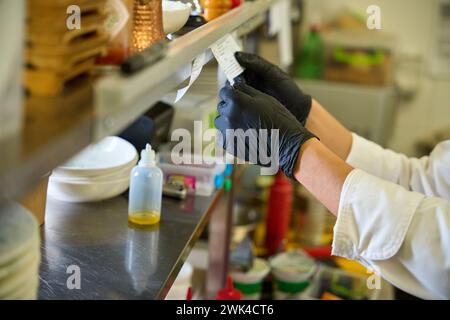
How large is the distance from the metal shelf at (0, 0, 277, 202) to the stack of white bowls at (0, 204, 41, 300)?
0.21m

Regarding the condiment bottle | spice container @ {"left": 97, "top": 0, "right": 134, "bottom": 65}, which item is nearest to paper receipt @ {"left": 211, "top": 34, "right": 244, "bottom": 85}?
spice container @ {"left": 97, "top": 0, "right": 134, "bottom": 65}

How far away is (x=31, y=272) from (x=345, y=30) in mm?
3196

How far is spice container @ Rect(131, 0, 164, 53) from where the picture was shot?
117cm

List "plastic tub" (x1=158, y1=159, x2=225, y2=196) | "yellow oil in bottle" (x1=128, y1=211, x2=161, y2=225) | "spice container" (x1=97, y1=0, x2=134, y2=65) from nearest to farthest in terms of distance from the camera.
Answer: "spice container" (x1=97, y1=0, x2=134, y2=65)
"yellow oil in bottle" (x1=128, y1=211, x2=161, y2=225)
"plastic tub" (x1=158, y1=159, x2=225, y2=196)

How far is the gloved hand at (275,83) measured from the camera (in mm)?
1623

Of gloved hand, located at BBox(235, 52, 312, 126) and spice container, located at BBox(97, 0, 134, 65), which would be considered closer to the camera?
spice container, located at BBox(97, 0, 134, 65)

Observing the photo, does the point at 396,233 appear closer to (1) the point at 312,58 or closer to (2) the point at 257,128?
(2) the point at 257,128

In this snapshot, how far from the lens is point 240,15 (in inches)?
58.9

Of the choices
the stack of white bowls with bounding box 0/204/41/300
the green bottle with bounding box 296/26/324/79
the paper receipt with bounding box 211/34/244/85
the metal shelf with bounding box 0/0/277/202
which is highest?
the metal shelf with bounding box 0/0/277/202

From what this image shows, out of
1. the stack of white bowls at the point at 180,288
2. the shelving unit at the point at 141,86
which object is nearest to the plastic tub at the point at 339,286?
the stack of white bowls at the point at 180,288

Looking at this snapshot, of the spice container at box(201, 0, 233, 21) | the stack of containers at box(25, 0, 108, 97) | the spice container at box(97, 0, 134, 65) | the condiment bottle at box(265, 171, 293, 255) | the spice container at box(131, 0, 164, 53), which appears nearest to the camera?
the stack of containers at box(25, 0, 108, 97)

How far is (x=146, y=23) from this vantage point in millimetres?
1194

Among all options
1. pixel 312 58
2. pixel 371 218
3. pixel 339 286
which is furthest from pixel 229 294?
pixel 312 58

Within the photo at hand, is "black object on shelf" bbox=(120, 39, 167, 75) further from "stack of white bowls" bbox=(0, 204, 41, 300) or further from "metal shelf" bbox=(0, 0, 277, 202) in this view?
"stack of white bowls" bbox=(0, 204, 41, 300)
